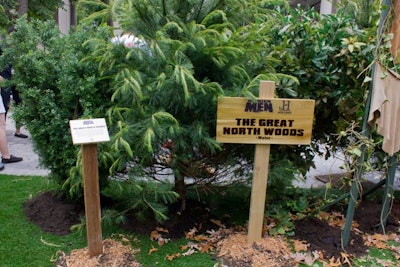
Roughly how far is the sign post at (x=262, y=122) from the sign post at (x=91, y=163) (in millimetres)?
914

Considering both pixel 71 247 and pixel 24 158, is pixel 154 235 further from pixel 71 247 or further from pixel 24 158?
pixel 24 158

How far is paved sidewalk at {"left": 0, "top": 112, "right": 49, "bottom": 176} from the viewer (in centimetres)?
510

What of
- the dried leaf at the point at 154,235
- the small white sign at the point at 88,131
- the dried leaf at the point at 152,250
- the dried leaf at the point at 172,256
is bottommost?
the dried leaf at the point at 172,256

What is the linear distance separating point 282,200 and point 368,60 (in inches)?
62.6

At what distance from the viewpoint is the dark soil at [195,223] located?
334 cm

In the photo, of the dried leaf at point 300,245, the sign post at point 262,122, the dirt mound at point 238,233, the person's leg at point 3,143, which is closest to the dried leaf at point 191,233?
the dirt mound at point 238,233

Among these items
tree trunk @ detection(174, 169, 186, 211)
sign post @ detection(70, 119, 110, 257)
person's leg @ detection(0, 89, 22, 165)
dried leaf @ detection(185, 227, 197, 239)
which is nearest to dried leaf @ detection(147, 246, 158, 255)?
dried leaf @ detection(185, 227, 197, 239)

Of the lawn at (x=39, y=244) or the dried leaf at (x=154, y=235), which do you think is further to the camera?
the dried leaf at (x=154, y=235)

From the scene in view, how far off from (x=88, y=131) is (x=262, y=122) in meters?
1.32

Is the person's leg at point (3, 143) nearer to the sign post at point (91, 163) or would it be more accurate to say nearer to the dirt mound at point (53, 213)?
the dirt mound at point (53, 213)

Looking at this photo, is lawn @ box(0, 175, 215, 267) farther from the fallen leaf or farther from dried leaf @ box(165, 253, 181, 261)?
the fallen leaf

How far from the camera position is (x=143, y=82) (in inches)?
116

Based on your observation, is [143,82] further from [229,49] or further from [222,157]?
[222,157]

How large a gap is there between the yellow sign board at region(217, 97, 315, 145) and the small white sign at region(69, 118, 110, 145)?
875mm
